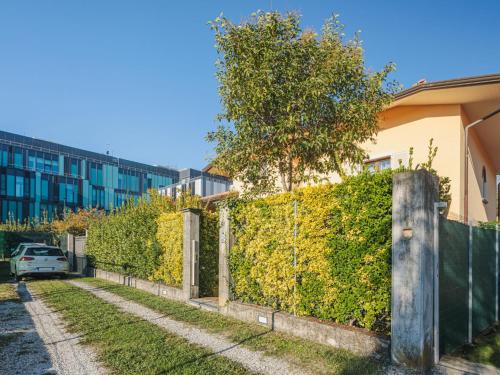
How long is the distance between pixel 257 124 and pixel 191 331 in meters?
5.59

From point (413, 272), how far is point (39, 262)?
16.0 m

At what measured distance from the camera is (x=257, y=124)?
10.4 metres

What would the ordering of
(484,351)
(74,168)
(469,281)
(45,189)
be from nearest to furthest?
(484,351)
(469,281)
(45,189)
(74,168)

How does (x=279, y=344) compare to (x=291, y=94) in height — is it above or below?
below

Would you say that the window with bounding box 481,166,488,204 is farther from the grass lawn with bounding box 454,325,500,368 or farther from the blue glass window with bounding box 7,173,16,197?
the blue glass window with bounding box 7,173,16,197

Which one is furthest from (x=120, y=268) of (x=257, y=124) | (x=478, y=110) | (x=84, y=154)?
(x=84, y=154)

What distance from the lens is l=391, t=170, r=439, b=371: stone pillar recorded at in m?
5.12

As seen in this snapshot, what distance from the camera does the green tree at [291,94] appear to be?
960 cm

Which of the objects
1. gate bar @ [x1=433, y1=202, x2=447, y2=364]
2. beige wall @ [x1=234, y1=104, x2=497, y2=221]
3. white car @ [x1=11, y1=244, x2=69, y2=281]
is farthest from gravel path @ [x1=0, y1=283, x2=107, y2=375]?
white car @ [x1=11, y1=244, x2=69, y2=281]

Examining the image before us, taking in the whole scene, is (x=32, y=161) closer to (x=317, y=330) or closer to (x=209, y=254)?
(x=209, y=254)

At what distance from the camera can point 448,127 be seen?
1291 centimetres

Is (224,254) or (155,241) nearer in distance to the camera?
(224,254)

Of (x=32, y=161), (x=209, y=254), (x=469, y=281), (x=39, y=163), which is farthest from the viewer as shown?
(x=39, y=163)

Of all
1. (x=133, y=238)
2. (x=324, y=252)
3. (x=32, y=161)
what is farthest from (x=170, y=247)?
(x=32, y=161)
